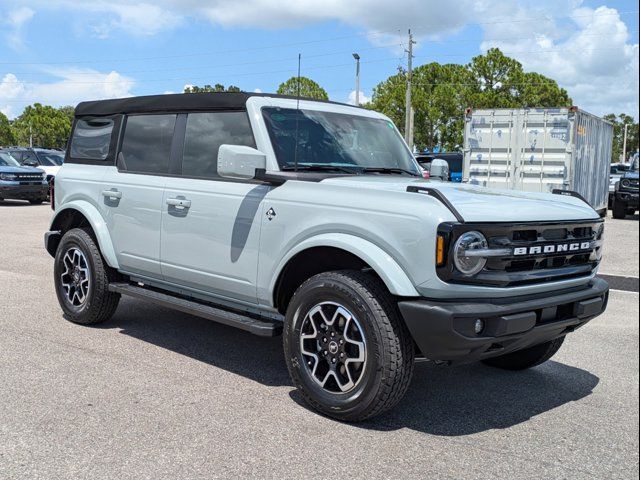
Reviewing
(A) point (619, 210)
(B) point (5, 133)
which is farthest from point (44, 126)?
(A) point (619, 210)

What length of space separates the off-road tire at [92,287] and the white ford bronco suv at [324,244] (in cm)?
2

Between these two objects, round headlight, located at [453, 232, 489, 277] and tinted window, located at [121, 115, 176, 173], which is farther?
tinted window, located at [121, 115, 176, 173]

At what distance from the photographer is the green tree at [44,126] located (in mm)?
85000

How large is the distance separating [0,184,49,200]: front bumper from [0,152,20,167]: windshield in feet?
3.87

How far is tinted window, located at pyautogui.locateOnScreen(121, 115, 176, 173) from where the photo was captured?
5590 millimetres

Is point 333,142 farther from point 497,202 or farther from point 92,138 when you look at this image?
point 92,138

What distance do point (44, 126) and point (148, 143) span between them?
8648 centimetres

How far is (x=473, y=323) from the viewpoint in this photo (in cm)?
368

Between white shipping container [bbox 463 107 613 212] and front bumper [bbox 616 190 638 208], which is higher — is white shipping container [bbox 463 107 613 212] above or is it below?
above

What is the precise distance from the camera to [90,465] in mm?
3428

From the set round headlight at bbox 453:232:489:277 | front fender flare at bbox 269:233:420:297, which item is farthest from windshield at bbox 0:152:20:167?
round headlight at bbox 453:232:489:277

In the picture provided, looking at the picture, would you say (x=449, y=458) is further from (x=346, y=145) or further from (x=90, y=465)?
(x=346, y=145)

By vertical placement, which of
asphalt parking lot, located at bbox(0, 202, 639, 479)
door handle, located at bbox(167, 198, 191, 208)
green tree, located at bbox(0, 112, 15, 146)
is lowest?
asphalt parking lot, located at bbox(0, 202, 639, 479)

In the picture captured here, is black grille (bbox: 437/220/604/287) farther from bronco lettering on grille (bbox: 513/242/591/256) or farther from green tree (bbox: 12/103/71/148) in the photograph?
green tree (bbox: 12/103/71/148)
